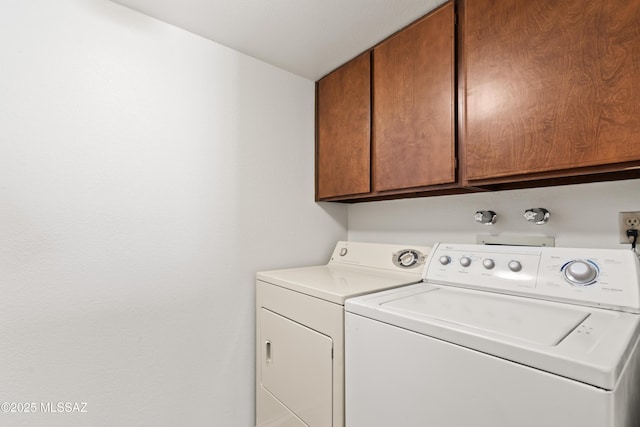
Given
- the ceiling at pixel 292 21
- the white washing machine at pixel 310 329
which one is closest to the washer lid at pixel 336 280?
the white washing machine at pixel 310 329

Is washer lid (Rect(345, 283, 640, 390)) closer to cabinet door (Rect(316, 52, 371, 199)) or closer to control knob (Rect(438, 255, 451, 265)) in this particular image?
control knob (Rect(438, 255, 451, 265))

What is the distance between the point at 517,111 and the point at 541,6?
338 mm

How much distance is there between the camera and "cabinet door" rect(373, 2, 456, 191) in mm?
1253

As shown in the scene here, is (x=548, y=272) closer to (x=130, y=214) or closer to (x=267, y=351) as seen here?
(x=267, y=351)

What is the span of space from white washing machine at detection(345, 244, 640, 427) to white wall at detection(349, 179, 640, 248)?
6.3 inches

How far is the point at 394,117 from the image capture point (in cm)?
145

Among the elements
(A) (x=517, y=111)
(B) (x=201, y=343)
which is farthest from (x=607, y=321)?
(B) (x=201, y=343)

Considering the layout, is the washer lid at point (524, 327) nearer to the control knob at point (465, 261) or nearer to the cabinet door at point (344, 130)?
the control knob at point (465, 261)

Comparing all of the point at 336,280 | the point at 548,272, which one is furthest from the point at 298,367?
the point at 548,272

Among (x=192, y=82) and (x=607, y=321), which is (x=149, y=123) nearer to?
(x=192, y=82)

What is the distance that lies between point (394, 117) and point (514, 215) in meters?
0.70

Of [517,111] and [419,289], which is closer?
[517,111]

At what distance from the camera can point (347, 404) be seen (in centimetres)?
105

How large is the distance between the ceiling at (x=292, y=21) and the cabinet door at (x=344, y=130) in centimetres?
15
